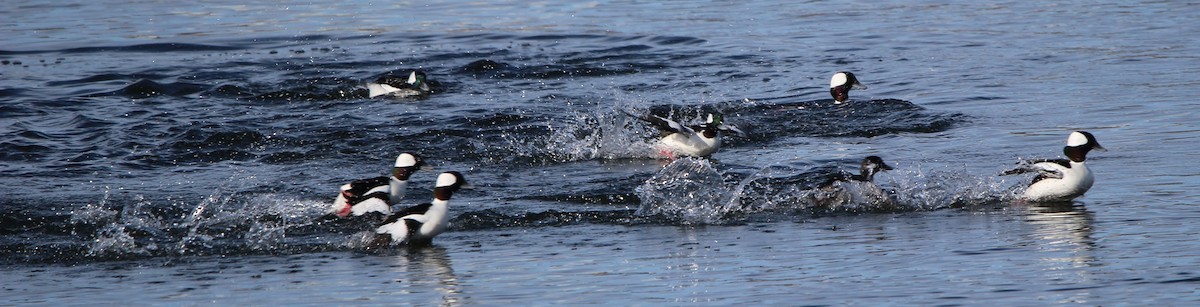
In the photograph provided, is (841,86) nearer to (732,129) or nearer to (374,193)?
(732,129)

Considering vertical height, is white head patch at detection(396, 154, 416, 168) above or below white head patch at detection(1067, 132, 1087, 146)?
below

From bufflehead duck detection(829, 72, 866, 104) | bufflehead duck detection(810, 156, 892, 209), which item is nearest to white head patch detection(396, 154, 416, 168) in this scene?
bufflehead duck detection(810, 156, 892, 209)

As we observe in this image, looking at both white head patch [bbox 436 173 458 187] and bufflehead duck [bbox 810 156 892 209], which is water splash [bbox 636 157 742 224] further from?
white head patch [bbox 436 173 458 187]

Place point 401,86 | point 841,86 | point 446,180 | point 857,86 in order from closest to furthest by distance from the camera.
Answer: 1. point 446,180
2. point 841,86
3. point 857,86
4. point 401,86

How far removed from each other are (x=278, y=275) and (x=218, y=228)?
166 cm

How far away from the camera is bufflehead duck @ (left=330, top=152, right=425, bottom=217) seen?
33.9ft

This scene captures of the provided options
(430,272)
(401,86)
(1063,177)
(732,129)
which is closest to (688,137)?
(732,129)

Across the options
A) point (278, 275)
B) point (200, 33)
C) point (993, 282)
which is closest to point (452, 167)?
point (278, 275)

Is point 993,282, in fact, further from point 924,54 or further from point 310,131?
point 924,54

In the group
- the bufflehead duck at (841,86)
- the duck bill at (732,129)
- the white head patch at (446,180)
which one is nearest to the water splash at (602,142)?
the duck bill at (732,129)

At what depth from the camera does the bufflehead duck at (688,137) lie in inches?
528

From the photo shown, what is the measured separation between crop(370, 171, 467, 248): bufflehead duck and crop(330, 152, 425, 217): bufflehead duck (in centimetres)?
84

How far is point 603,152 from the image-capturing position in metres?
13.4

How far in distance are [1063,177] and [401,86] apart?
8.40m
